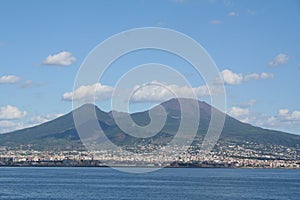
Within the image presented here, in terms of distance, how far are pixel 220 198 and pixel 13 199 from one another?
75.9 feet

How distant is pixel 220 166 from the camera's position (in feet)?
629

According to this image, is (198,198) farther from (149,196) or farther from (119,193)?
(119,193)

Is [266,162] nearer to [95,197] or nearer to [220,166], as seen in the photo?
[220,166]

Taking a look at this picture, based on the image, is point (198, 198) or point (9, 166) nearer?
point (198, 198)

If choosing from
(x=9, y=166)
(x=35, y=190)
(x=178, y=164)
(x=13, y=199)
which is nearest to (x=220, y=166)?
(x=178, y=164)

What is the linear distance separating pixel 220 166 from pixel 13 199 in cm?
12601

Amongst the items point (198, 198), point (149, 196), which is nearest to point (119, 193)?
point (149, 196)

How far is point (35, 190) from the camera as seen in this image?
3381 inches

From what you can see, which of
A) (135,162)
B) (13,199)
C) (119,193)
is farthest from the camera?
(135,162)

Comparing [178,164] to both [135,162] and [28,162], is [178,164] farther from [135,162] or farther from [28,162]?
[28,162]

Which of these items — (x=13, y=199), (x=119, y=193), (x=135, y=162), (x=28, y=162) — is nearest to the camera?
(x=13, y=199)

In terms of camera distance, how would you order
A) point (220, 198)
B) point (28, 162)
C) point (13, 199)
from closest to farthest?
point (13, 199) < point (220, 198) < point (28, 162)

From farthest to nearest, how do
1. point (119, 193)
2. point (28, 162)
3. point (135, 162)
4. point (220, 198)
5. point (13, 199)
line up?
point (28, 162)
point (135, 162)
point (119, 193)
point (220, 198)
point (13, 199)

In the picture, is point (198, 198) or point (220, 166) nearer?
point (198, 198)
